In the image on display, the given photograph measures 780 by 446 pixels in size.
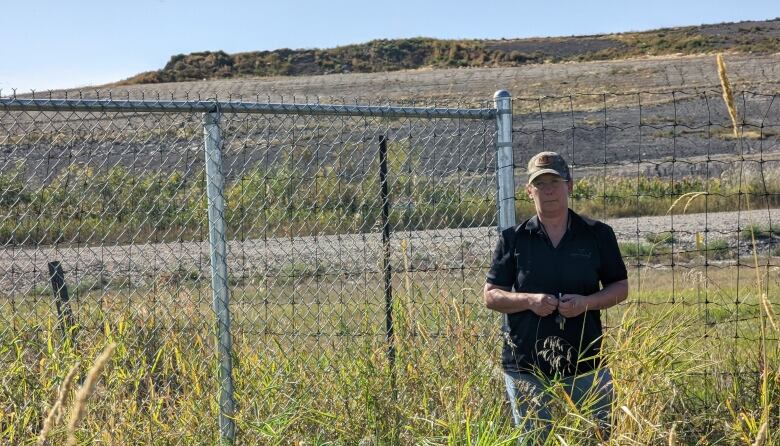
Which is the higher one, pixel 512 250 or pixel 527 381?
pixel 512 250

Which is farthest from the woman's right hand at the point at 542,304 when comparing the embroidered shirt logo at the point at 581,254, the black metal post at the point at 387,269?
the black metal post at the point at 387,269

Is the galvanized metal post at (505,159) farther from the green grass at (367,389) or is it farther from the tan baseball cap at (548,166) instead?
the tan baseball cap at (548,166)

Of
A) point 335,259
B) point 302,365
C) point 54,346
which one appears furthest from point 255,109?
point 335,259

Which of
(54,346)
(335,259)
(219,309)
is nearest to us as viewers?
(219,309)

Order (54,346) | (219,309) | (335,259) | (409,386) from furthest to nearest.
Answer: (335,259)
(54,346)
(409,386)
(219,309)

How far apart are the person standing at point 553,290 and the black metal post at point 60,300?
6.88 feet

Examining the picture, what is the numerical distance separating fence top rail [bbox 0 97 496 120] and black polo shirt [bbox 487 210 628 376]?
3.19ft

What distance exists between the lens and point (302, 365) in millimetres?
4922

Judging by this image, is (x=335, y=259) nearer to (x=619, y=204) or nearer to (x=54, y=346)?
(x=619, y=204)

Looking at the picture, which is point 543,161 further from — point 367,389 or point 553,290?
point 367,389

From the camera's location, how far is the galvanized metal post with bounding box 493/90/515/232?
536 centimetres

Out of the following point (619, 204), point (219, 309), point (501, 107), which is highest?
point (501, 107)

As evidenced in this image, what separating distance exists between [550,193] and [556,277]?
0.38m

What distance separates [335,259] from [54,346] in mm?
7657
